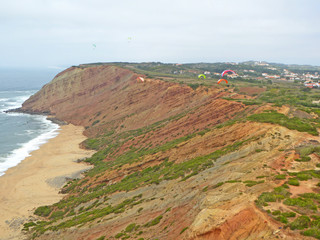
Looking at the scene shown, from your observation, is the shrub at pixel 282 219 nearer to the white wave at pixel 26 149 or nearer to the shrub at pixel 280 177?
the shrub at pixel 280 177

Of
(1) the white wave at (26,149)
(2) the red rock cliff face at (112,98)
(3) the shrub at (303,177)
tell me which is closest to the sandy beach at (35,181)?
(1) the white wave at (26,149)

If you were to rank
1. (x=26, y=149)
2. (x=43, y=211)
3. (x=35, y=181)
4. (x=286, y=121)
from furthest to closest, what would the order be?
1. (x=26, y=149)
2. (x=35, y=181)
3. (x=43, y=211)
4. (x=286, y=121)

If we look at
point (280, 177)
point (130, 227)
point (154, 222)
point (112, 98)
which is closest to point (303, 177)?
point (280, 177)

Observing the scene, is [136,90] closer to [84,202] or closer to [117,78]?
[117,78]

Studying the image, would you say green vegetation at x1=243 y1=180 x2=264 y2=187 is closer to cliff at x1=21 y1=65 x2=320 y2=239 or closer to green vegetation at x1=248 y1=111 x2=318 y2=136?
cliff at x1=21 y1=65 x2=320 y2=239

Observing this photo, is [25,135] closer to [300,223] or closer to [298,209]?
[298,209]

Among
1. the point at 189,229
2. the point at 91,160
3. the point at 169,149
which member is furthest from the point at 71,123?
the point at 189,229
